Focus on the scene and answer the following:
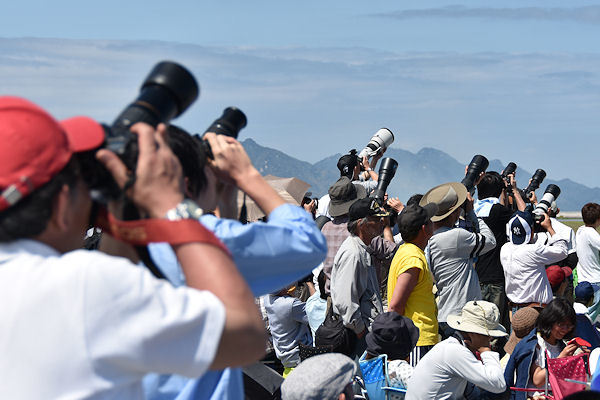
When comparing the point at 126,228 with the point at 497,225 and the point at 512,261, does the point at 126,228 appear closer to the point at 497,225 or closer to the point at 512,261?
the point at 512,261

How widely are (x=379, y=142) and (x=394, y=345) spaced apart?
6143 mm

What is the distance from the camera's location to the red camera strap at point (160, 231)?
5.10ft

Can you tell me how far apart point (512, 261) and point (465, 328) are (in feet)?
11.0

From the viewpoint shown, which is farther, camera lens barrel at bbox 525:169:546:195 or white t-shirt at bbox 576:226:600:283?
camera lens barrel at bbox 525:169:546:195

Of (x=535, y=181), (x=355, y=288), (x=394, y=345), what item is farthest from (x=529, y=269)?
(x=535, y=181)

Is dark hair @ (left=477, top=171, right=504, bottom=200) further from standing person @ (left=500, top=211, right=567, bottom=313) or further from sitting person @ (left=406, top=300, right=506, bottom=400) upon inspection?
sitting person @ (left=406, top=300, right=506, bottom=400)

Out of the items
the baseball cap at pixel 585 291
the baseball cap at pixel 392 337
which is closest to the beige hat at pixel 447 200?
the baseball cap at pixel 392 337

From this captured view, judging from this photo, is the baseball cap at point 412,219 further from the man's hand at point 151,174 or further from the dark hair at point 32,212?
the dark hair at point 32,212

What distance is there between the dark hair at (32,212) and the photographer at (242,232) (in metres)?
0.55

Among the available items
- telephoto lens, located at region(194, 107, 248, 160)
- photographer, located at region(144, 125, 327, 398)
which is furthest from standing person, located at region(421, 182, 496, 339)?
photographer, located at region(144, 125, 327, 398)

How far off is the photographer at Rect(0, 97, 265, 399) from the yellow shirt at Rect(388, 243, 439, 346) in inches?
200

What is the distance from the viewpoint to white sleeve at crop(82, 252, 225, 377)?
1.43 metres

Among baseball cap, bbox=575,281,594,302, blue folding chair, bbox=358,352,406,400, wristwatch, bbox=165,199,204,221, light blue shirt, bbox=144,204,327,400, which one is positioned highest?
wristwatch, bbox=165,199,204,221

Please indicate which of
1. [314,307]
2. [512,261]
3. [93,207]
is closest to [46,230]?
[93,207]
